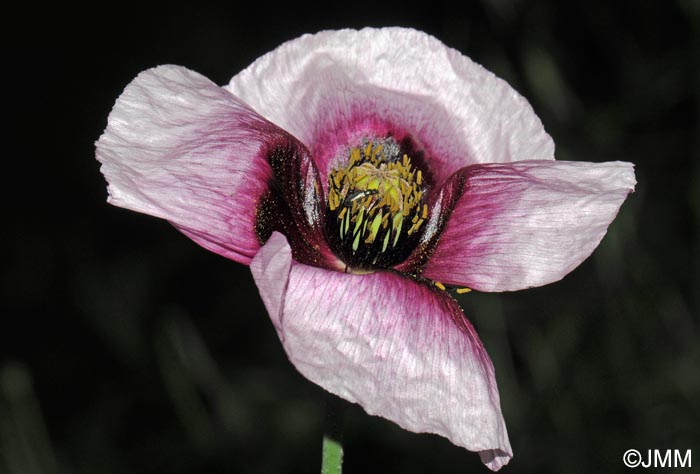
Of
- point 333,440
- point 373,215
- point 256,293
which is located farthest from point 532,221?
point 256,293

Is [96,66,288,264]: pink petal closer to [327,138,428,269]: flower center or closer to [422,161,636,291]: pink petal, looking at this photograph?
[327,138,428,269]: flower center

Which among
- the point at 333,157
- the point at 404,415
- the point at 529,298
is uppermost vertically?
the point at 333,157

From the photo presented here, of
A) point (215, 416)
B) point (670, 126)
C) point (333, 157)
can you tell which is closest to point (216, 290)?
point (215, 416)

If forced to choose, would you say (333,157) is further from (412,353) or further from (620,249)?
(620,249)

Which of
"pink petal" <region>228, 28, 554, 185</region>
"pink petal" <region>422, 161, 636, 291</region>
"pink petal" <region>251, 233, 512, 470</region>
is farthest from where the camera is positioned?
"pink petal" <region>228, 28, 554, 185</region>

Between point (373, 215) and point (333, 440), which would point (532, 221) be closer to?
point (373, 215)

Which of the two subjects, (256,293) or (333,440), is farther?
(256,293)

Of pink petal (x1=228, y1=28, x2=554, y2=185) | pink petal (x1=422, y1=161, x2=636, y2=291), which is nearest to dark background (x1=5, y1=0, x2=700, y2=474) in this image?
pink petal (x1=228, y1=28, x2=554, y2=185)
